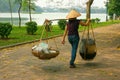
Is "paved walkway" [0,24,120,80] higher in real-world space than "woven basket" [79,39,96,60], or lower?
lower

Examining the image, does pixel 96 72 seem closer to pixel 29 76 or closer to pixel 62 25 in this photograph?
pixel 29 76

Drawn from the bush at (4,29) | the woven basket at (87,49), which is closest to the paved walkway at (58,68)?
the woven basket at (87,49)

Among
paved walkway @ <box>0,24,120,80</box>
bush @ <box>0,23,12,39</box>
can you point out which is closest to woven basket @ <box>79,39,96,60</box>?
paved walkway @ <box>0,24,120,80</box>

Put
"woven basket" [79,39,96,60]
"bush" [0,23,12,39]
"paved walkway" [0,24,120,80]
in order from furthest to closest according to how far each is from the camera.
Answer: "bush" [0,23,12,39], "woven basket" [79,39,96,60], "paved walkway" [0,24,120,80]

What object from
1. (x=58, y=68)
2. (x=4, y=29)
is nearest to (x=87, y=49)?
(x=58, y=68)

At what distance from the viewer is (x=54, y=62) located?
38.0 feet

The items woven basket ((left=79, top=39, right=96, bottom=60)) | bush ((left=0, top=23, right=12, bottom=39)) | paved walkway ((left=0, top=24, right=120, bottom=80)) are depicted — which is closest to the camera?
paved walkway ((left=0, top=24, right=120, bottom=80))

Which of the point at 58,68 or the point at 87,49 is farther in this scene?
the point at 87,49

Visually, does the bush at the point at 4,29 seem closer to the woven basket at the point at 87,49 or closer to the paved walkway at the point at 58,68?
the paved walkway at the point at 58,68

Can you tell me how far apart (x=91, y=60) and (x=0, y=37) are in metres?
10.9

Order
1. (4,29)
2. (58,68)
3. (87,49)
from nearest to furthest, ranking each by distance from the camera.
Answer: (58,68) → (87,49) → (4,29)

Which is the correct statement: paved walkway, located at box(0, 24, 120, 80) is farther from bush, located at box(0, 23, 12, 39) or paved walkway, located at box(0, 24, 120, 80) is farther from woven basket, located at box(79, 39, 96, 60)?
bush, located at box(0, 23, 12, 39)

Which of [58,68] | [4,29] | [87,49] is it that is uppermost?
[4,29]

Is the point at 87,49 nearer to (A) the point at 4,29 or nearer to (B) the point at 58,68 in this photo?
(B) the point at 58,68
